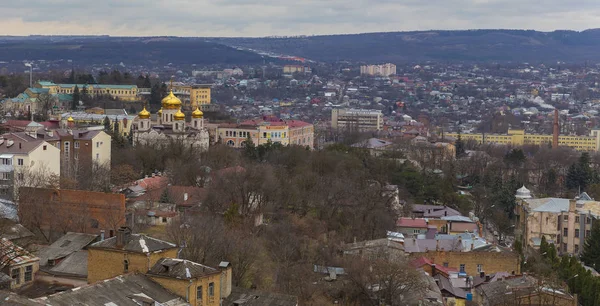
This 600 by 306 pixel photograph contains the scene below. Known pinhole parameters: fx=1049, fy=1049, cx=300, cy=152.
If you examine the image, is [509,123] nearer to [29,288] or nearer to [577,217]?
[577,217]

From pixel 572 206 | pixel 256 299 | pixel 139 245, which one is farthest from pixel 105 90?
pixel 139 245

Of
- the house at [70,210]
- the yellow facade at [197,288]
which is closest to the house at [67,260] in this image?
the yellow facade at [197,288]

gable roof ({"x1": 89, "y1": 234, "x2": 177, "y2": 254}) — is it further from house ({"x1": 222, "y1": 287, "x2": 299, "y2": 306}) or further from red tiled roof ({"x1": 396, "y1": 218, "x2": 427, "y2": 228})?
red tiled roof ({"x1": 396, "y1": 218, "x2": 427, "y2": 228})

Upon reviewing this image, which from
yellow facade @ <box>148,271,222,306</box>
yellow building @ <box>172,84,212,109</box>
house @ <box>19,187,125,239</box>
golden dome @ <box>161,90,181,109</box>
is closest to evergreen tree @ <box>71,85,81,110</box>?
golden dome @ <box>161,90,181,109</box>

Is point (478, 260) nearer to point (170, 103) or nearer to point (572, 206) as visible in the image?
point (572, 206)

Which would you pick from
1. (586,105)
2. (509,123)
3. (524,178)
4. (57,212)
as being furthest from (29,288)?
(586,105)

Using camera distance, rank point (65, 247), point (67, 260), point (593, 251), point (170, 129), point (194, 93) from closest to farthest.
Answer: point (67, 260), point (65, 247), point (593, 251), point (170, 129), point (194, 93)
